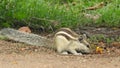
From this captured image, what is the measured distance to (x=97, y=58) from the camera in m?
8.04

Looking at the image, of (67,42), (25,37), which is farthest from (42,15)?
(67,42)

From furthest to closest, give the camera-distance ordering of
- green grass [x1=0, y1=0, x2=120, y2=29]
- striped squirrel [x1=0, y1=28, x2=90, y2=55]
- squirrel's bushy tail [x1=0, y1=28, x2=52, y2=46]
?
green grass [x1=0, y1=0, x2=120, y2=29], squirrel's bushy tail [x1=0, y1=28, x2=52, y2=46], striped squirrel [x1=0, y1=28, x2=90, y2=55]

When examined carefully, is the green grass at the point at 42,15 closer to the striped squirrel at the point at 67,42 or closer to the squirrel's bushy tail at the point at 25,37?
the squirrel's bushy tail at the point at 25,37

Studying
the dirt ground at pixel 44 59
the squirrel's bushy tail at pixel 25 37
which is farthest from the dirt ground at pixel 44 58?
the squirrel's bushy tail at pixel 25 37

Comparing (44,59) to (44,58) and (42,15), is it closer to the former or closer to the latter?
(44,58)

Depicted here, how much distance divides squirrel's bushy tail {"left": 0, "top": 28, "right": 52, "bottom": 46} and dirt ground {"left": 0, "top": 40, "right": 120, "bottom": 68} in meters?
0.17

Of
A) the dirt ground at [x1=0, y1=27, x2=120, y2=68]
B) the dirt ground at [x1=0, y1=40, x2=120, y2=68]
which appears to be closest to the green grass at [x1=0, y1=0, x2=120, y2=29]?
the dirt ground at [x1=0, y1=27, x2=120, y2=68]

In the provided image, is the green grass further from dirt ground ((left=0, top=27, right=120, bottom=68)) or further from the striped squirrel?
the striped squirrel

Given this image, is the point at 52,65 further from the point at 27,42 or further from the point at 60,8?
the point at 60,8

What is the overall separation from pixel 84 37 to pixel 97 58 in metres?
0.72

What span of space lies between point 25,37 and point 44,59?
1367mm

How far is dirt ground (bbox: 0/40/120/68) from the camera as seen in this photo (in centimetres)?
742

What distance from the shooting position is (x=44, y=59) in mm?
7809

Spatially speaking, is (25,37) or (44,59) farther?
(25,37)
